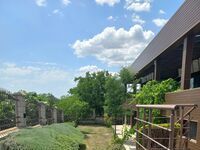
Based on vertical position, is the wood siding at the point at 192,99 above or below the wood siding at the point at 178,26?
below

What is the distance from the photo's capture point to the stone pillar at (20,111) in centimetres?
1386

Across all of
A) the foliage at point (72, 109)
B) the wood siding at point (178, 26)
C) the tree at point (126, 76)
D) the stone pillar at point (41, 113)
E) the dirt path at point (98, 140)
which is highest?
the wood siding at point (178, 26)

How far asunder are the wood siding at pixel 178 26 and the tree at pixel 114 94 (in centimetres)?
1533

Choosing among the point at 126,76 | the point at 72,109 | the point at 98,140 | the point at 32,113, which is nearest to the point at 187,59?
the point at 32,113

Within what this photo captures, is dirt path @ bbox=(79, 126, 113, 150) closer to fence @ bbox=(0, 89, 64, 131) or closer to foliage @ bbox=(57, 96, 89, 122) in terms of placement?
fence @ bbox=(0, 89, 64, 131)

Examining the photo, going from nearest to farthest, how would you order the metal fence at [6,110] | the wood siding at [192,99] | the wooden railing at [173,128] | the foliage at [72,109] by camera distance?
the wooden railing at [173,128], the wood siding at [192,99], the metal fence at [6,110], the foliage at [72,109]

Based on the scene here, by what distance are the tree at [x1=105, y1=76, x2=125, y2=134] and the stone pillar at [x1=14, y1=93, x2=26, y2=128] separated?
20887mm

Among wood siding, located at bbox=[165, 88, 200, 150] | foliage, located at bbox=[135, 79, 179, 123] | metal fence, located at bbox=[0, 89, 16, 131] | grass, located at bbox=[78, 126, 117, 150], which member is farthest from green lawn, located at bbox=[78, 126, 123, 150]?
metal fence, located at bbox=[0, 89, 16, 131]

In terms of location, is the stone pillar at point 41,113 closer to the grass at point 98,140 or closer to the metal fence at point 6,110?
the grass at point 98,140

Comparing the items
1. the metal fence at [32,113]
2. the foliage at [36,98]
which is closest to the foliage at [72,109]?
the foliage at [36,98]

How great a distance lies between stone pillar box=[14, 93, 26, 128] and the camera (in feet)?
45.5

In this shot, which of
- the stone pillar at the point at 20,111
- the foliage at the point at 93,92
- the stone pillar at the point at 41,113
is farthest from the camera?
the foliage at the point at 93,92

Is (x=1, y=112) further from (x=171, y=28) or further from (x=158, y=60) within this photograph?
(x=158, y=60)

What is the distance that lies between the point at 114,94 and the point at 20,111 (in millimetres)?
22014
